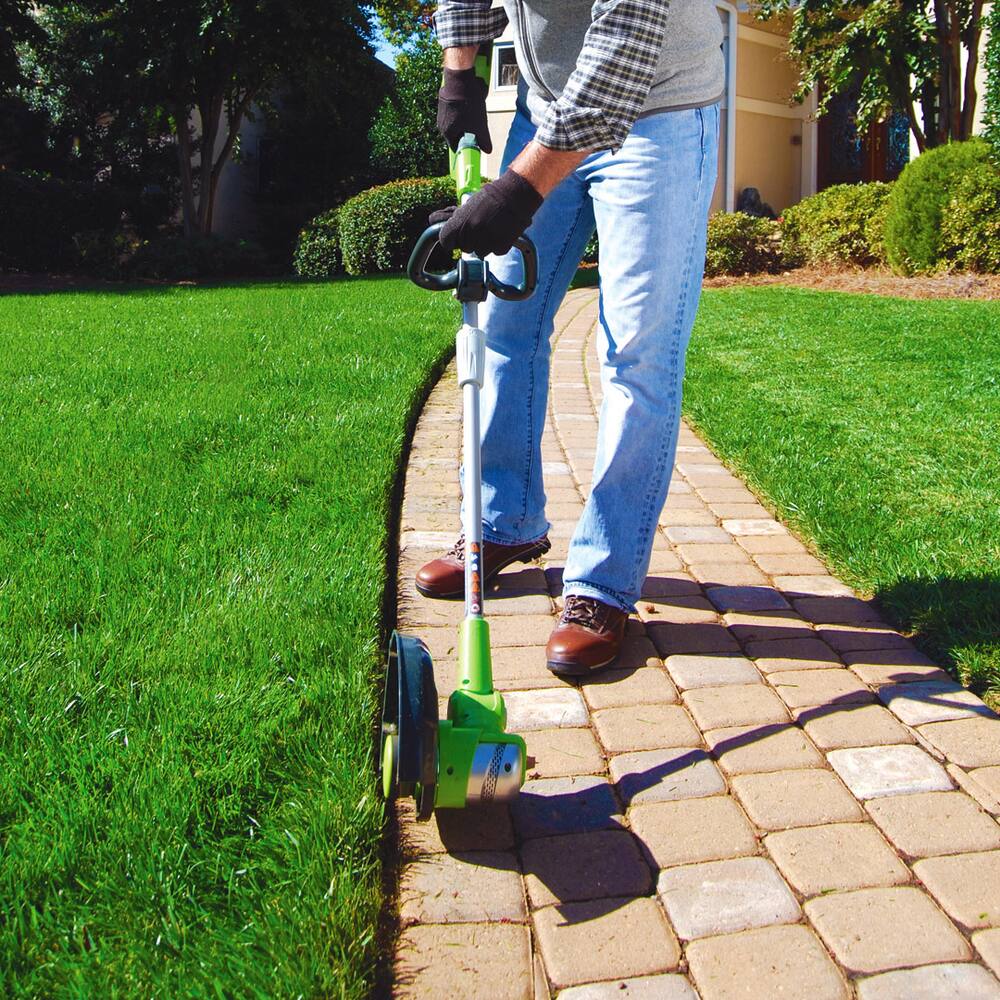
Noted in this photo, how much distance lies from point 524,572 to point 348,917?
1.74 meters

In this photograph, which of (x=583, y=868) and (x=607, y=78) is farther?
(x=607, y=78)

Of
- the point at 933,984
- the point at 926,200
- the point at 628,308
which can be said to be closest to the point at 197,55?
the point at 926,200

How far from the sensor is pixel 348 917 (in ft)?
5.46

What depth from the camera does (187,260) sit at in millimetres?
16047

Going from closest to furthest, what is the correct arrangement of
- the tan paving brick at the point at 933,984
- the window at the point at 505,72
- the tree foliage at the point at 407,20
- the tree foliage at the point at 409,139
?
the tan paving brick at the point at 933,984 < the window at the point at 505,72 < the tree foliage at the point at 409,139 < the tree foliage at the point at 407,20

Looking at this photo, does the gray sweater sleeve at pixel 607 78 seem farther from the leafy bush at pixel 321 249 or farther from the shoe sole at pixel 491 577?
the leafy bush at pixel 321 249

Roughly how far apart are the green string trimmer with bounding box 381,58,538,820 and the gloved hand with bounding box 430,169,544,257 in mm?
37

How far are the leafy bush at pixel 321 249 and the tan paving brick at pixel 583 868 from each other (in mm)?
14916

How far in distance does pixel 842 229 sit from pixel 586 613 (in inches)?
414

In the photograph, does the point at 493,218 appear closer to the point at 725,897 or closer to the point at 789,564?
the point at 725,897

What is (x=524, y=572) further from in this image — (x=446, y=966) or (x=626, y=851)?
(x=446, y=966)

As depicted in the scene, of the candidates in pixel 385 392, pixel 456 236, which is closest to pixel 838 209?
pixel 385 392

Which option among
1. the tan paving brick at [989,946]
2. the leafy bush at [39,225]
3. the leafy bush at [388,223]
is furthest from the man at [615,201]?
the leafy bush at [39,225]

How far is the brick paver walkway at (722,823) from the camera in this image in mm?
1663
